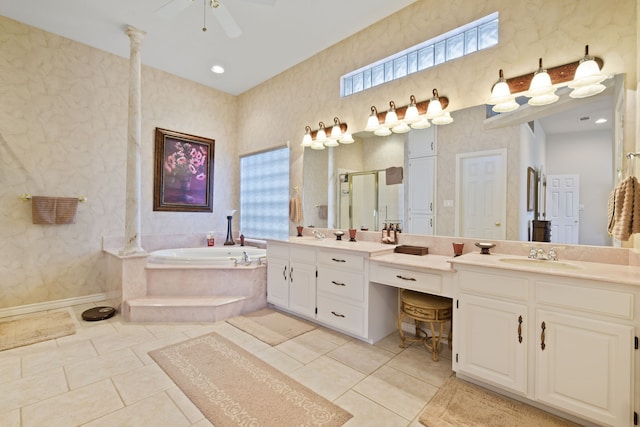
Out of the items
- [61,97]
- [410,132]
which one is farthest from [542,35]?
[61,97]

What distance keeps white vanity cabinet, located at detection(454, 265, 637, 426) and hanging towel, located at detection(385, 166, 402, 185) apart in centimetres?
122

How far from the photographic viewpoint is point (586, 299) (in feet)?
4.86

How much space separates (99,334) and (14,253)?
4.93ft

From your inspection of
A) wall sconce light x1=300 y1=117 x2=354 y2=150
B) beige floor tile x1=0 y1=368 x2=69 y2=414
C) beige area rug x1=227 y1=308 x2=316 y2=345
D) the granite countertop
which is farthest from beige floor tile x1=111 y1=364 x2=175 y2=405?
wall sconce light x1=300 y1=117 x2=354 y2=150

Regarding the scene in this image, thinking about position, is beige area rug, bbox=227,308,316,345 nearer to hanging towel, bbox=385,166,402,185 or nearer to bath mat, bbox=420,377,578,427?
bath mat, bbox=420,377,578,427

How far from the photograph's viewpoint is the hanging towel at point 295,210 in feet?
12.6

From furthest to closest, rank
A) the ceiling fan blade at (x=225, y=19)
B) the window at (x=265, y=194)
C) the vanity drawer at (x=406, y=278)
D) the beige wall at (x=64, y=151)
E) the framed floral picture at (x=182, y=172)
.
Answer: the window at (x=265, y=194) < the framed floral picture at (x=182, y=172) < the beige wall at (x=64, y=151) < the ceiling fan blade at (x=225, y=19) < the vanity drawer at (x=406, y=278)

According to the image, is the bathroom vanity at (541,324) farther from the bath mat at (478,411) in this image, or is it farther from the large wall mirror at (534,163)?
the large wall mirror at (534,163)

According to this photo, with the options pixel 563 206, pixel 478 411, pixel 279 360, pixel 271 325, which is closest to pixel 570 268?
pixel 563 206

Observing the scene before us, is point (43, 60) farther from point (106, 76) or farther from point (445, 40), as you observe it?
point (445, 40)

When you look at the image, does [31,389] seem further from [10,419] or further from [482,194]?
[482,194]

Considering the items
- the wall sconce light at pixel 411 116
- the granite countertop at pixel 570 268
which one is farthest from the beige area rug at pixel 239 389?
the wall sconce light at pixel 411 116

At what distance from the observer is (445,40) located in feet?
8.59

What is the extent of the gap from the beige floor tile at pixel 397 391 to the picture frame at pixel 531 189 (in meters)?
1.47
